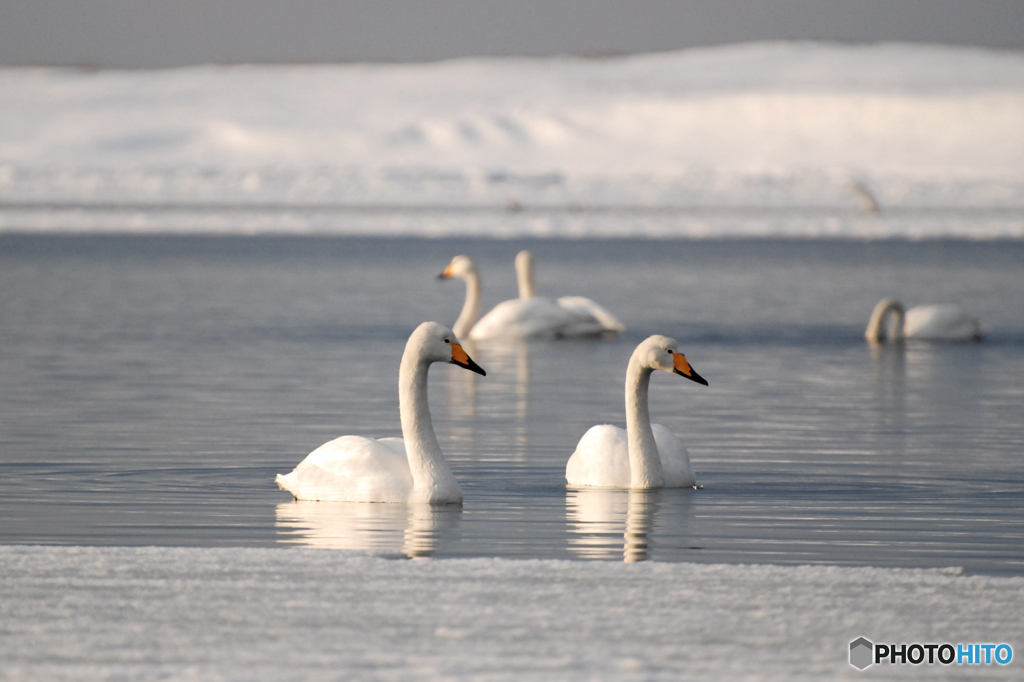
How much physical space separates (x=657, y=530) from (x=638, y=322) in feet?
40.9

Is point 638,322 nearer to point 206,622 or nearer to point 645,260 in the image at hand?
point 206,622

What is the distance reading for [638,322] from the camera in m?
19.5

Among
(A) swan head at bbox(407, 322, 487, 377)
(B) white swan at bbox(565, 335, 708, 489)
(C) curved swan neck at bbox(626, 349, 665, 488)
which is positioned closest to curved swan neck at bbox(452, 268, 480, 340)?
(B) white swan at bbox(565, 335, 708, 489)

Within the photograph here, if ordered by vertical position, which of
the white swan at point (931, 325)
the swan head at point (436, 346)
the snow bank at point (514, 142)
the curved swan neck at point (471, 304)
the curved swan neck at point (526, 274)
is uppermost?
the snow bank at point (514, 142)

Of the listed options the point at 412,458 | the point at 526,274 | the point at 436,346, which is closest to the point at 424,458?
the point at 412,458

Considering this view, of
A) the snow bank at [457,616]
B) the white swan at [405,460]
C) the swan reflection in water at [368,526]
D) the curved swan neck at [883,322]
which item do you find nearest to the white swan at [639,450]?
the white swan at [405,460]

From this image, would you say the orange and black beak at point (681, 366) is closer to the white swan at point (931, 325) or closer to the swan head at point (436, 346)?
the swan head at point (436, 346)

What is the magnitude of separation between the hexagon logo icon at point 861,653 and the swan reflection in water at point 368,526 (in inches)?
75.9

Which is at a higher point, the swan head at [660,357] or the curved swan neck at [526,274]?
the curved swan neck at [526,274]

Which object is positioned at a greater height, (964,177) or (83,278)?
(964,177)

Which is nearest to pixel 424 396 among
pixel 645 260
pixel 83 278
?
pixel 83 278

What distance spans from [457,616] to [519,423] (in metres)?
5.49

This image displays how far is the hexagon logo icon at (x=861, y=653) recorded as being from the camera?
16.2 feet

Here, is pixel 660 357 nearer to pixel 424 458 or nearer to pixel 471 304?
pixel 424 458
